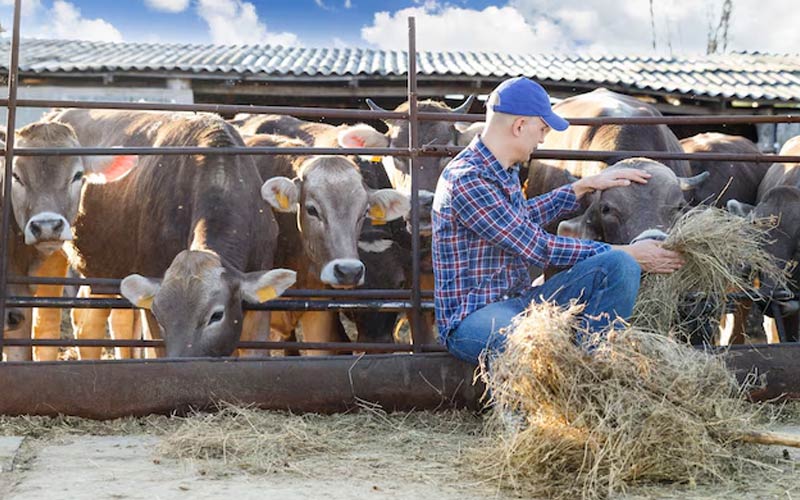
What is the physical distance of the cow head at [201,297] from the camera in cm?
582

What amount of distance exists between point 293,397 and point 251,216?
1992 mm

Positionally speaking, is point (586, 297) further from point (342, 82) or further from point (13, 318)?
point (342, 82)

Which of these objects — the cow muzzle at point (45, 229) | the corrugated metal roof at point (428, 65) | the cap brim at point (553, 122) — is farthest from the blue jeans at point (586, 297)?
the corrugated metal roof at point (428, 65)

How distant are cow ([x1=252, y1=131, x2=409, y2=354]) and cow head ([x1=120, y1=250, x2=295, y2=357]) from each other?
2.54 ft

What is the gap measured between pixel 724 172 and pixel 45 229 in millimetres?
5465

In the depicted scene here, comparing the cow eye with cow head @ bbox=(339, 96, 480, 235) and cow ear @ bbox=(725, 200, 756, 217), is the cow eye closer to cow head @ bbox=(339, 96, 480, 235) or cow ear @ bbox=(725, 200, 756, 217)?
cow head @ bbox=(339, 96, 480, 235)

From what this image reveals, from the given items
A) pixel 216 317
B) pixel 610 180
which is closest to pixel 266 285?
pixel 216 317

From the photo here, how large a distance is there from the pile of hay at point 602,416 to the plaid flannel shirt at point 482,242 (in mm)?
597

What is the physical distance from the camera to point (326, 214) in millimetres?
7203

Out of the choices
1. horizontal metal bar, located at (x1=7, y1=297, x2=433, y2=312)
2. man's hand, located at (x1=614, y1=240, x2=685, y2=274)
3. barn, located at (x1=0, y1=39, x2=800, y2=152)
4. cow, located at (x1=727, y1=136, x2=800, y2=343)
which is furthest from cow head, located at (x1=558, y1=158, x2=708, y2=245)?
barn, located at (x1=0, y1=39, x2=800, y2=152)

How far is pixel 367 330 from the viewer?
25.8 feet

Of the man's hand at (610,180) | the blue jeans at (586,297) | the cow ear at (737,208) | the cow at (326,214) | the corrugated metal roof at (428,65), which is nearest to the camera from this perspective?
the blue jeans at (586,297)

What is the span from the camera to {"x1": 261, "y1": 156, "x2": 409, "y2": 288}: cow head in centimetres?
709

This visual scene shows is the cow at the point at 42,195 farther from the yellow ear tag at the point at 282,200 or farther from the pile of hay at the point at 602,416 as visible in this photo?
the pile of hay at the point at 602,416
